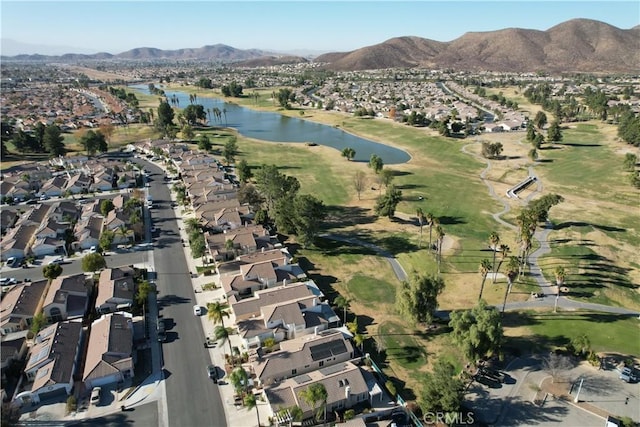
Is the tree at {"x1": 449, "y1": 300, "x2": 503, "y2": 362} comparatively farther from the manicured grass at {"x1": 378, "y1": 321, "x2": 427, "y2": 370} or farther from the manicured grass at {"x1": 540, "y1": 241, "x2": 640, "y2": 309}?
the manicured grass at {"x1": 540, "y1": 241, "x2": 640, "y2": 309}

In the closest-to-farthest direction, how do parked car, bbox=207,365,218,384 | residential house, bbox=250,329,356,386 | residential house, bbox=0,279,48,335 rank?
residential house, bbox=250,329,356,386, parked car, bbox=207,365,218,384, residential house, bbox=0,279,48,335

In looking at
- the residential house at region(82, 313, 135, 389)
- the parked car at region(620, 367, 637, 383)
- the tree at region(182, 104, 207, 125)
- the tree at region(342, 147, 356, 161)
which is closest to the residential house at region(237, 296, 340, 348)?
the residential house at region(82, 313, 135, 389)

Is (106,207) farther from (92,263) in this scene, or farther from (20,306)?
(20,306)

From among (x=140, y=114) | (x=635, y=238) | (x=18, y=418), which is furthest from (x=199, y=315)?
(x=140, y=114)

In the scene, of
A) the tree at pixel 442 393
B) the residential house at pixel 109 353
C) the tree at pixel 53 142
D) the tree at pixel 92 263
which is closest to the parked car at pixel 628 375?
the tree at pixel 442 393

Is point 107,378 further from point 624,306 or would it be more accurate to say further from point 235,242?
point 624,306

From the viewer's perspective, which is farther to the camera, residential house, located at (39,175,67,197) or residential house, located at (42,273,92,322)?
residential house, located at (39,175,67,197)

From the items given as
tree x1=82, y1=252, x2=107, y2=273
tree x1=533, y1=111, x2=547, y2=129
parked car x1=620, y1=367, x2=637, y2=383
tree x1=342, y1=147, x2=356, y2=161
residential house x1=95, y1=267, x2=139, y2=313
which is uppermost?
tree x1=533, y1=111, x2=547, y2=129
